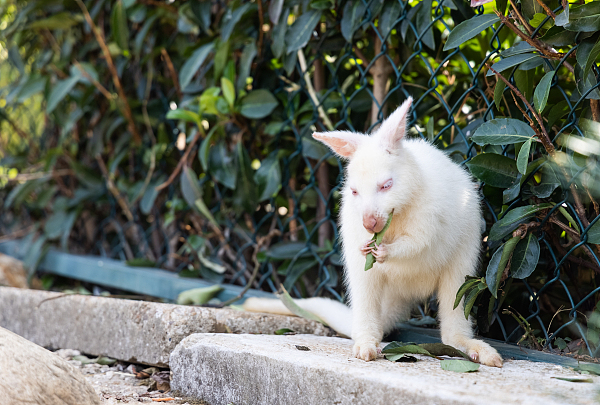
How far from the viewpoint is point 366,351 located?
1.80 m

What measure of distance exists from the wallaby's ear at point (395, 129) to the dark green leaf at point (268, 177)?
41.4 inches

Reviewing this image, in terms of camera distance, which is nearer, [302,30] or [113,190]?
[302,30]

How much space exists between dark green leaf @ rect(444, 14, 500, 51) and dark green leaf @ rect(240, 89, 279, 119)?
110 centimetres

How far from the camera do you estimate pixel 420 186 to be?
191 centimetres

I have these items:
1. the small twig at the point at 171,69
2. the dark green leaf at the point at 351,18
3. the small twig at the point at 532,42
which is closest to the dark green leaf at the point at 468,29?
the small twig at the point at 532,42

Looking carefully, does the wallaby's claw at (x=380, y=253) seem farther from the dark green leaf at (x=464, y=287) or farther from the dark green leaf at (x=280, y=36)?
the dark green leaf at (x=280, y=36)

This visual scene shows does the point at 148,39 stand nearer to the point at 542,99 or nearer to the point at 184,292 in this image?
the point at 184,292

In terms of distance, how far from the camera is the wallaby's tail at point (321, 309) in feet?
7.71

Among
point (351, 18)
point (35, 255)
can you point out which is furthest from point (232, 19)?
point (35, 255)

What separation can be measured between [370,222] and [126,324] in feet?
4.20

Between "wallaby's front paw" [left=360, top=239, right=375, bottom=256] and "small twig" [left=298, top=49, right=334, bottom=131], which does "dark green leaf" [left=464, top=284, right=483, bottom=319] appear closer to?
"wallaby's front paw" [left=360, top=239, right=375, bottom=256]

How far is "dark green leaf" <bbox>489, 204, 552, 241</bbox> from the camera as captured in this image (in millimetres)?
1856

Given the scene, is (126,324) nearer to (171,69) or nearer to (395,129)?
(395,129)

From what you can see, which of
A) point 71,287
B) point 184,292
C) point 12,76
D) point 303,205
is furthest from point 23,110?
point 303,205
